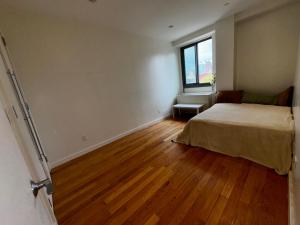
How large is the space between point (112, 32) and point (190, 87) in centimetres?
294

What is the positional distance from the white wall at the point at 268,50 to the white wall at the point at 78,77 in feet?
7.55

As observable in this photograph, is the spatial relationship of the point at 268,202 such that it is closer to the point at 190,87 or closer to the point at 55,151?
the point at 55,151

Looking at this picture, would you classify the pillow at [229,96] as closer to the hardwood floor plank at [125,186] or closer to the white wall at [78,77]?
the white wall at [78,77]

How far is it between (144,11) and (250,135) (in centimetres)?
263

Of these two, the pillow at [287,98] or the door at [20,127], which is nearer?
the door at [20,127]

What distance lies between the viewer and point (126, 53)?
11.1ft

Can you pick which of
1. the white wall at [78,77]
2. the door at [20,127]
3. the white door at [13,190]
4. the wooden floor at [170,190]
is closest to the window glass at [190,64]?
the white wall at [78,77]

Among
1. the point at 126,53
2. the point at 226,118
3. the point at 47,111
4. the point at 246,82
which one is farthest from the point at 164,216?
the point at 246,82

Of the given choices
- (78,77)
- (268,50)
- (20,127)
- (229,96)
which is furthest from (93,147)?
(268,50)

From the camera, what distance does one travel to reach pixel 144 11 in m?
2.48

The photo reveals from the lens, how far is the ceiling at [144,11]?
206 cm

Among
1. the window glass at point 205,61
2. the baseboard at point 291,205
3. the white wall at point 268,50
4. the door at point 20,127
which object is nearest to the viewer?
the door at point 20,127

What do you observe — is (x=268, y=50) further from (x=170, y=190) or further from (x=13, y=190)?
(x=13, y=190)

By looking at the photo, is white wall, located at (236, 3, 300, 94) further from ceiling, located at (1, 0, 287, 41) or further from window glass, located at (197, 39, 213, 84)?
window glass, located at (197, 39, 213, 84)
